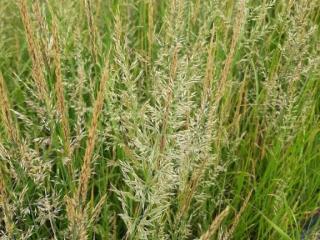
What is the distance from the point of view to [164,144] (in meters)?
1.28

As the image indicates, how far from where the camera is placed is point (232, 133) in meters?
1.97

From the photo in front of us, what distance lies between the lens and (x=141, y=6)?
240 centimetres

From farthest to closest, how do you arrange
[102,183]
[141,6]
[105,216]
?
[141,6] → [102,183] → [105,216]

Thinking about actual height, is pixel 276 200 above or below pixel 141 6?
below

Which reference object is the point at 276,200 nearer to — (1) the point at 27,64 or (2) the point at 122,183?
(2) the point at 122,183

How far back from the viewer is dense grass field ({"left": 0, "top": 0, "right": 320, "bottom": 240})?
1.34m

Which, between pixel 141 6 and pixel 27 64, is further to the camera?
pixel 141 6

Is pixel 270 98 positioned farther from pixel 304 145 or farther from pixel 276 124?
pixel 304 145

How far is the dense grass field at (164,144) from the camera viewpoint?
134 cm

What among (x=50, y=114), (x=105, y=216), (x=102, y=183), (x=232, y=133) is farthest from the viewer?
(x=232, y=133)

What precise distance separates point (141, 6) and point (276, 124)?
3.01ft

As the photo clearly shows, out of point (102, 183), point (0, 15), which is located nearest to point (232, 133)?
point (102, 183)

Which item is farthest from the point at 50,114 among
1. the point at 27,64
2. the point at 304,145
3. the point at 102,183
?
the point at 304,145

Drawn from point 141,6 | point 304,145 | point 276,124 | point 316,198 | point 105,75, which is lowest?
point 316,198
